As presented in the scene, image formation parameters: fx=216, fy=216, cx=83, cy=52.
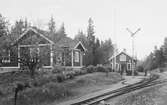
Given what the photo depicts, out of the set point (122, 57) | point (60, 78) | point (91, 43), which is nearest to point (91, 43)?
point (91, 43)

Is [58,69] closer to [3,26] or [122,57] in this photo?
[3,26]

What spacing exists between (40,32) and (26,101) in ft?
28.2

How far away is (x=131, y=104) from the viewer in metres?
10.7

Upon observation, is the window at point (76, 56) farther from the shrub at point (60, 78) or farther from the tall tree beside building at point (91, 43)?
the tall tree beside building at point (91, 43)

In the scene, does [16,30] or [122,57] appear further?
[122,57]

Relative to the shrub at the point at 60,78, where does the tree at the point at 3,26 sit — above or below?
above

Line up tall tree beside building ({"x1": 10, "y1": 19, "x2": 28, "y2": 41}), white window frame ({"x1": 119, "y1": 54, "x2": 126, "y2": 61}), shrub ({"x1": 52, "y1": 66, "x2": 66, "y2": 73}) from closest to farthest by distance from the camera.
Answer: tall tree beside building ({"x1": 10, "y1": 19, "x2": 28, "y2": 41}) < shrub ({"x1": 52, "y1": 66, "x2": 66, "y2": 73}) < white window frame ({"x1": 119, "y1": 54, "x2": 126, "y2": 61})

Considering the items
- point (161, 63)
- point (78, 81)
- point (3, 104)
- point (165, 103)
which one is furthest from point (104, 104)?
point (161, 63)

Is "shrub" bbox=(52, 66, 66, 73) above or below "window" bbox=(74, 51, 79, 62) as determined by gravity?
below

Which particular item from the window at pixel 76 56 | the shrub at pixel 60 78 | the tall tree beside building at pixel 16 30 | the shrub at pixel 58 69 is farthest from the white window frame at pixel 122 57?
the tall tree beside building at pixel 16 30

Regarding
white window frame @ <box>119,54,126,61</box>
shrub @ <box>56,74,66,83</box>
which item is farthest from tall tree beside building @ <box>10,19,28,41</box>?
white window frame @ <box>119,54,126,61</box>

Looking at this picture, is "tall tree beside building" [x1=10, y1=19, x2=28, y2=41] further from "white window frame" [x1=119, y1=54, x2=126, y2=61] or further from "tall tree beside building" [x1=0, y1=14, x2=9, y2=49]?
"white window frame" [x1=119, y1=54, x2=126, y2=61]

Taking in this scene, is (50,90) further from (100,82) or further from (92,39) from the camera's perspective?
(92,39)

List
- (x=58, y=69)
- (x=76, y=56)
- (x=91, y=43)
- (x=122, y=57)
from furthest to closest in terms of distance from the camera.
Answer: (x=91, y=43) → (x=122, y=57) → (x=76, y=56) → (x=58, y=69)
